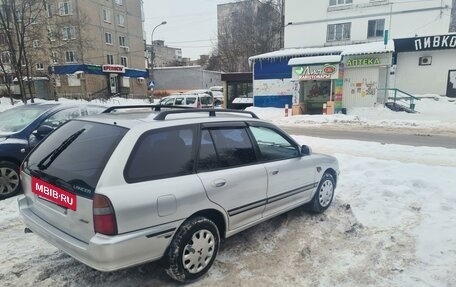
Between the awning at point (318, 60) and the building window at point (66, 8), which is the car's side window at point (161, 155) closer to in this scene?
the awning at point (318, 60)

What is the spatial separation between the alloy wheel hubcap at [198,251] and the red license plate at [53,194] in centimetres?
107

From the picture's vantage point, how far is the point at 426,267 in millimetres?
3510

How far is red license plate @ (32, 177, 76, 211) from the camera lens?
289cm

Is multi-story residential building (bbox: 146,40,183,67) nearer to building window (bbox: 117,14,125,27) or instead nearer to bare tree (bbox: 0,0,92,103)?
building window (bbox: 117,14,125,27)

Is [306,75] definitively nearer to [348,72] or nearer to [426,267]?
[348,72]

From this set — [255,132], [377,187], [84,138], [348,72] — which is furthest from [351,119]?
[84,138]

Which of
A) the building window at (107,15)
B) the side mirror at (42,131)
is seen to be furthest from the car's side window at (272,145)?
the building window at (107,15)

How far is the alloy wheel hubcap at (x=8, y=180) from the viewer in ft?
18.1

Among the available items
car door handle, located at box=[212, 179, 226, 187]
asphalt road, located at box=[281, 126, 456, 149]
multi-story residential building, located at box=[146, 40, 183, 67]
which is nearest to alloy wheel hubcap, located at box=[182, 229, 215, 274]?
car door handle, located at box=[212, 179, 226, 187]

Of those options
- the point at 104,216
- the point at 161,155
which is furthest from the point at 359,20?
the point at 104,216

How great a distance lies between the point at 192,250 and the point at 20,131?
4.21 metres

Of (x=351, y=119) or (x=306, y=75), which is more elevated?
(x=306, y=75)

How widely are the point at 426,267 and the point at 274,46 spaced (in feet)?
164

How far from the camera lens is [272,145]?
14.8 ft
